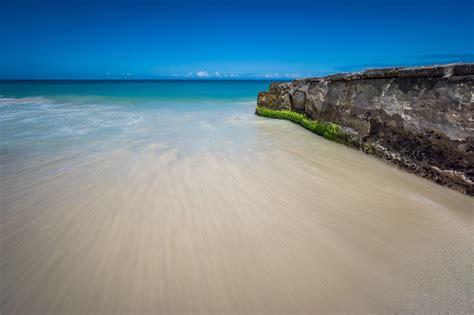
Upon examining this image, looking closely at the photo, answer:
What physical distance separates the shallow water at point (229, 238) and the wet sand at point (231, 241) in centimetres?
1

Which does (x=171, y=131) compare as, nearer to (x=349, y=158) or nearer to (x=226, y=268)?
(x=349, y=158)

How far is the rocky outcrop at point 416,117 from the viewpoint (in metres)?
2.99

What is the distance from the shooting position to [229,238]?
2.23m

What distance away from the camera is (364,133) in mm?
4773

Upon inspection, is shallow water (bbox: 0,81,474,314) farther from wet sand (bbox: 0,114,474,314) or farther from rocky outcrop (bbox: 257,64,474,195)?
rocky outcrop (bbox: 257,64,474,195)

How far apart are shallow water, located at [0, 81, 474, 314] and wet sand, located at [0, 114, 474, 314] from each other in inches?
0.4

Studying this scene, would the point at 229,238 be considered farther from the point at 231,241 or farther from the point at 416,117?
the point at 416,117

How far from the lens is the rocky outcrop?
2992mm

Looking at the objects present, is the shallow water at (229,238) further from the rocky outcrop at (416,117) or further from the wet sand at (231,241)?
the rocky outcrop at (416,117)

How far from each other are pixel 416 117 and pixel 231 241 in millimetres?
3448

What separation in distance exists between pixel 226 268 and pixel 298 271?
0.57 metres

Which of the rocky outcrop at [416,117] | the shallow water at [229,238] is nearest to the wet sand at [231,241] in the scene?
the shallow water at [229,238]

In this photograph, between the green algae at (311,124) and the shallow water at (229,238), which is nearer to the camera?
the shallow water at (229,238)

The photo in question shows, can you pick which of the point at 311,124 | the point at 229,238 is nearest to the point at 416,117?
the point at 311,124
